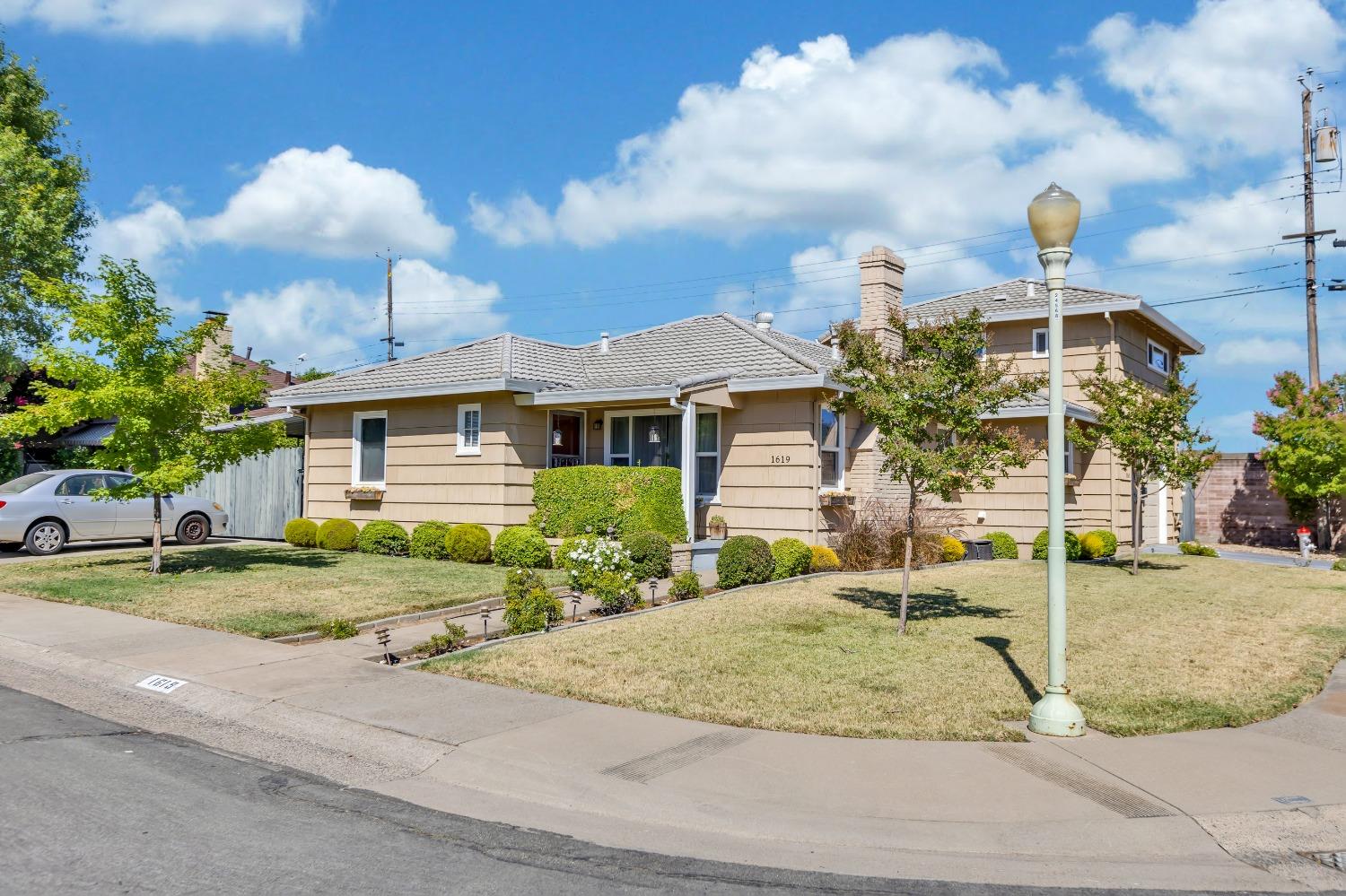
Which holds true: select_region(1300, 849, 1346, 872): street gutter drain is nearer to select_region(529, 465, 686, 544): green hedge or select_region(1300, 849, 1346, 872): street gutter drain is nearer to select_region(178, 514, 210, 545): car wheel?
select_region(529, 465, 686, 544): green hedge

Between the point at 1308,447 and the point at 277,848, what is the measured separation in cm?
2643

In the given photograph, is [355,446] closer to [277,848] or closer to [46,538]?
[46,538]

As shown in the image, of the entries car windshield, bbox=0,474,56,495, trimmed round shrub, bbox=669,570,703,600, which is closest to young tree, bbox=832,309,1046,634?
trimmed round shrub, bbox=669,570,703,600

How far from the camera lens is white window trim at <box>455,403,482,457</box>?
18.5m

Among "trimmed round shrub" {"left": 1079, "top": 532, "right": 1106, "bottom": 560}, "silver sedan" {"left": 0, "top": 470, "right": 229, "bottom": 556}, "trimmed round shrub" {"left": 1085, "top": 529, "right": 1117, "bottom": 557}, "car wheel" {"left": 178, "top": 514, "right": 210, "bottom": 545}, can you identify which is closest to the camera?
"silver sedan" {"left": 0, "top": 470, "right": 229, "bottom": 556}

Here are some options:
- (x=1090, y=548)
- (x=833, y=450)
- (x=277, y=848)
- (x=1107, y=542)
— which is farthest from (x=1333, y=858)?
(x=1107, y=542)

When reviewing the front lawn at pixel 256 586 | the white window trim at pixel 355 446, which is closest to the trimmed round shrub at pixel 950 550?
the front lawn at pixel 256 586

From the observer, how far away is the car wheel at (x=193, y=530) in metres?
20.2

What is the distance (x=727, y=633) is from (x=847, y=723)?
3.45 m

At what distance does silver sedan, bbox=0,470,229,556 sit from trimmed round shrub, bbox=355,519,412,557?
442 cm

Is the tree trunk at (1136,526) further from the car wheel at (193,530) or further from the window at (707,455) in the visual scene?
the car wheel at (193,530)

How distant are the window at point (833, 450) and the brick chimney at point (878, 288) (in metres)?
1.77

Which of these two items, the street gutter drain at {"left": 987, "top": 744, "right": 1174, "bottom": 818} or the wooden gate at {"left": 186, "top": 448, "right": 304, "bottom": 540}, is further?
the wooden gate at {"left": 186, "top": 448, "right": 304, "bottom": 540}

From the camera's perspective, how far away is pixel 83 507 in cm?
1816
